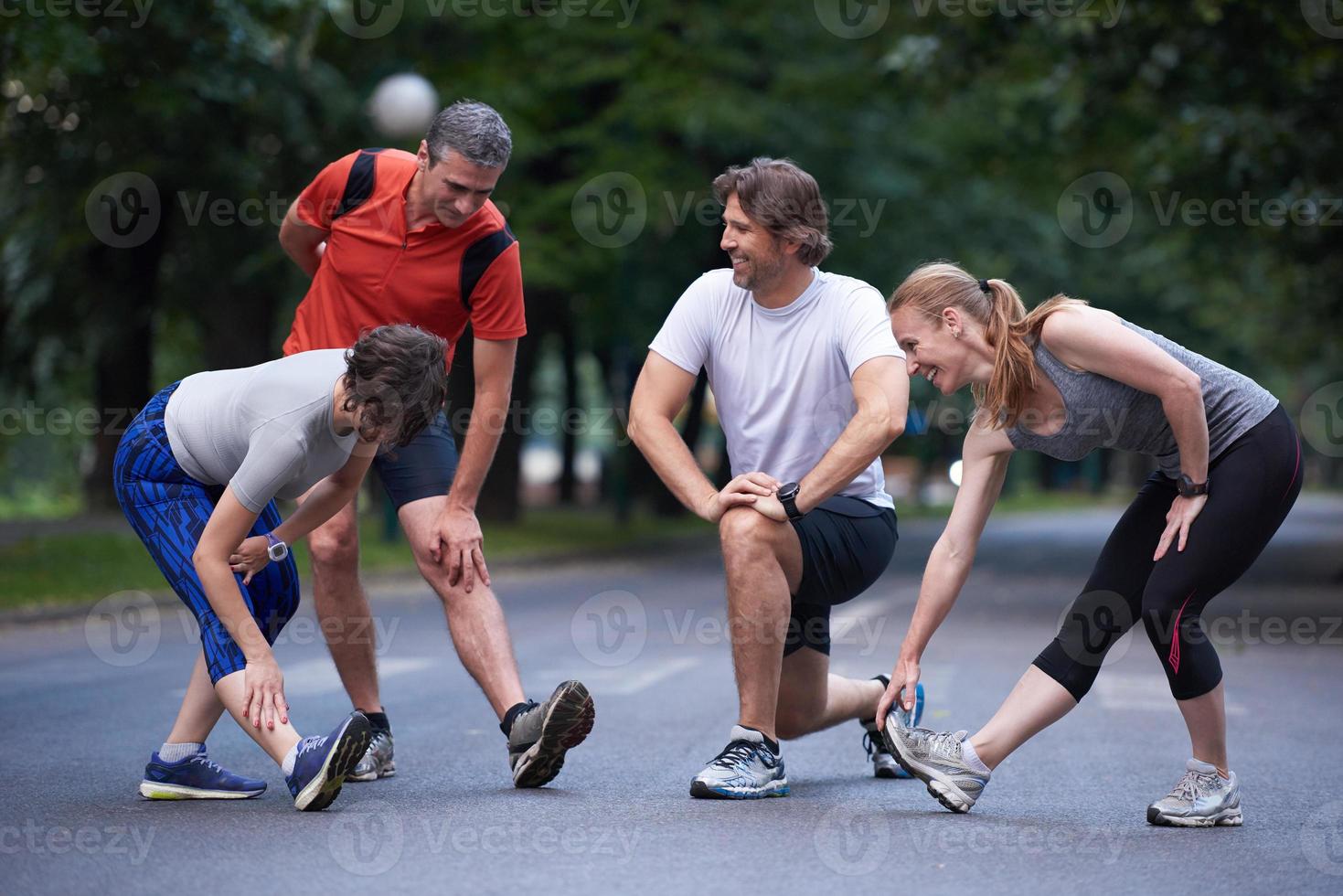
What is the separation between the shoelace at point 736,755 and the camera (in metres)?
5.09

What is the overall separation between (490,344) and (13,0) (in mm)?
7910

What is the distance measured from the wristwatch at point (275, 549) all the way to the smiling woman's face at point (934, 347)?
1917 millimetres

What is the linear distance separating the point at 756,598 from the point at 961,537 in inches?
25.1

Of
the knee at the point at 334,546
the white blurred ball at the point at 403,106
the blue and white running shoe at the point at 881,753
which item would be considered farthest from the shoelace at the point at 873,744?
the white blurred ball at the point at 403,106

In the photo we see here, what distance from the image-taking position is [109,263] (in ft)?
74.5

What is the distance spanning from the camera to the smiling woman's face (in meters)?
4.85

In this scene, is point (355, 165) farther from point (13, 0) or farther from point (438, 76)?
point (438, 76)

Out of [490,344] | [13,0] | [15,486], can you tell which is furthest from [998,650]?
[15,486]

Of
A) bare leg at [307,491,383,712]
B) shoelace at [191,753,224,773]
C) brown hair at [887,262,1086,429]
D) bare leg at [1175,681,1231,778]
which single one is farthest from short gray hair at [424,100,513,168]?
bare leg at [1175,681,1231,778]

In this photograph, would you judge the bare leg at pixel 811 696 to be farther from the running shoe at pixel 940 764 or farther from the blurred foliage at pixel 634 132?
the blurred foliage at pixel 634 132

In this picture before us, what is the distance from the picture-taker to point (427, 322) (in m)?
5.62

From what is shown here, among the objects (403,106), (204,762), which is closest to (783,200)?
(204,762)

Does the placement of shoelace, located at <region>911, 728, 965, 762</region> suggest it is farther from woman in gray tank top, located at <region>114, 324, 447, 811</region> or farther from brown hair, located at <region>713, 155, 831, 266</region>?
woman in gray tank top, located at <region>114, 324, 447, 811</region>

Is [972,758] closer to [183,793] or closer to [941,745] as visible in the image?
[941,745]
